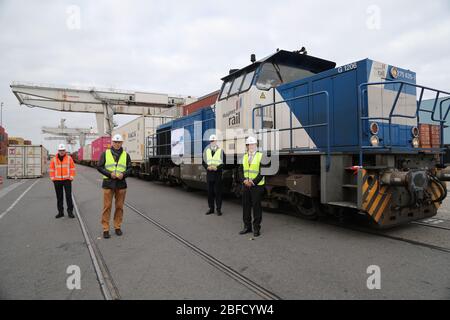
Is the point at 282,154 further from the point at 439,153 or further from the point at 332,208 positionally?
the point at 439,153

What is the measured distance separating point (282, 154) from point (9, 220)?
6.40 meters

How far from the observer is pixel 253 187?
5352mm

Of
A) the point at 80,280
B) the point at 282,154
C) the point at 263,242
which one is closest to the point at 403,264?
the point at 263,242

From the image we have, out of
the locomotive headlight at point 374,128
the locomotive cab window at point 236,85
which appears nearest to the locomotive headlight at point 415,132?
the locomotive headlight at point 374,128

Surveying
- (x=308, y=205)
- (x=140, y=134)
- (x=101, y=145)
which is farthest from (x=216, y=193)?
(x=101, y=145)

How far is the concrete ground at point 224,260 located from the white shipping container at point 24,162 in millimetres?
16390

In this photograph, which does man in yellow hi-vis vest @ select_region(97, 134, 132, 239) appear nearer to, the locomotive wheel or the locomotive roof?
the locomotive wheel

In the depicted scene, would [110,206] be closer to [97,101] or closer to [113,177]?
[113,177]

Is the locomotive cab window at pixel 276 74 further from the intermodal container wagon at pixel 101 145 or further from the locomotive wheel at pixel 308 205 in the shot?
the intermodal container wagon at pixel 101 145

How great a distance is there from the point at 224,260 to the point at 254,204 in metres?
1.51

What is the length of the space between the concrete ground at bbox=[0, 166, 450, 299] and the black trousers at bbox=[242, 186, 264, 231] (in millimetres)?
304

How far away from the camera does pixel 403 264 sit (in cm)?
370

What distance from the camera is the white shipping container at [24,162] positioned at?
65.3 feet

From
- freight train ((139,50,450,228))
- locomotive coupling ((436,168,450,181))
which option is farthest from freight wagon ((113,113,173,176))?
locomotive coupling ((436,168,450,181))
